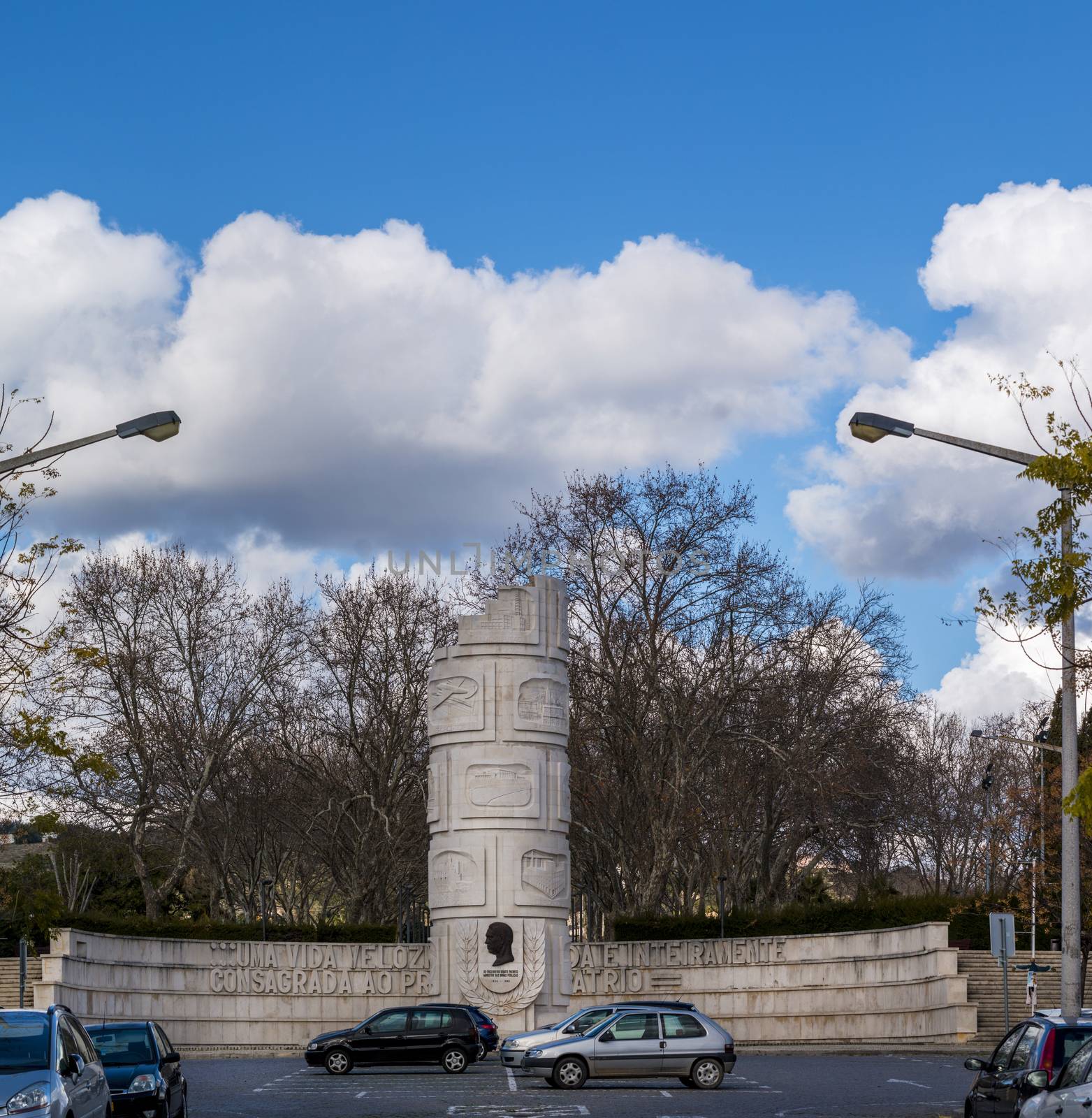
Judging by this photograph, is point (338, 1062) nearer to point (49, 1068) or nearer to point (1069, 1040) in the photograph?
point (49, 1068)

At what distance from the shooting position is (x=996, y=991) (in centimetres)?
4438

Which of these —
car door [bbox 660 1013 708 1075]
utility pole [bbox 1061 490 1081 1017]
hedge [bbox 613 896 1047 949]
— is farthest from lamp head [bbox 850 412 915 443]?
hedge [bbox 613 896 1047 949]

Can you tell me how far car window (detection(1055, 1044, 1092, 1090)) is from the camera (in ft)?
41.0

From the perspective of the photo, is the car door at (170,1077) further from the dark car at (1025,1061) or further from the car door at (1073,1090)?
the car door at (1073,1090)

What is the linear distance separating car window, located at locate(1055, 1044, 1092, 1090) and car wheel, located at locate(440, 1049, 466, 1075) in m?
21.6

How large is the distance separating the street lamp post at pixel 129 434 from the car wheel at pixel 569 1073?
13.7m

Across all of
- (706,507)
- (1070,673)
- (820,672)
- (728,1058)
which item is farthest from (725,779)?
(1070,673)

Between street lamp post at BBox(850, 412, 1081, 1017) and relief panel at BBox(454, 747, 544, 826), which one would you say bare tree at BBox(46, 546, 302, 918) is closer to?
relief panel at BBox(454, 747, 544, 826)

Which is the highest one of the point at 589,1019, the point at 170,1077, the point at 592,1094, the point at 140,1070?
the point at 140,1070

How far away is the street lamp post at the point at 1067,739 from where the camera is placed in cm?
1822

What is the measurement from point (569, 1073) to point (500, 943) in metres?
17.6

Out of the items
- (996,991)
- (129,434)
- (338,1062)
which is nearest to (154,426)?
(129,434)

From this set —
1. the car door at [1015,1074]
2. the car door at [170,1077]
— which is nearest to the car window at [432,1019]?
the car door at [170,1077]

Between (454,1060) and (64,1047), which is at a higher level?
(64,1047)
